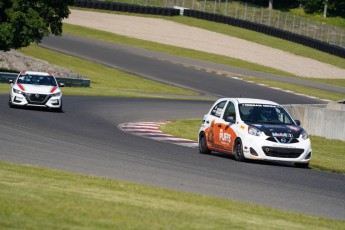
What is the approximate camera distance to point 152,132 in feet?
87.4

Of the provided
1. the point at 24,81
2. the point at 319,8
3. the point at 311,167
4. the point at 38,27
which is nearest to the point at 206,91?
the point at 38,27

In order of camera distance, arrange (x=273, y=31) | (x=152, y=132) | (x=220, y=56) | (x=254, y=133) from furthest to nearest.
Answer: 1. (x=273, y=31)
2. (x=220, y=56)
3. (x=152, y=132)
4. (x=254, y=133)

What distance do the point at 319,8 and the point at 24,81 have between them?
6649 cm

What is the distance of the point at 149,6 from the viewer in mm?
75938

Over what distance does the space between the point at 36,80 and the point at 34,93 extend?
5.44 feet

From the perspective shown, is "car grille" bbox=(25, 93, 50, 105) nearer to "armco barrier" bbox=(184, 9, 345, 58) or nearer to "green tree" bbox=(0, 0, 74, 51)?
"green tree" bbox=(0, 0, 74, 51)

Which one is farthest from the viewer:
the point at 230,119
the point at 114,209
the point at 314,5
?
the point at 314,5

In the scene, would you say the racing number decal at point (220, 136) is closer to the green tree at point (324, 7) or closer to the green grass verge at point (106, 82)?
the green grass verge at point (106, 82)

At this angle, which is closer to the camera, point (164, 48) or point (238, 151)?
point (238, 151)

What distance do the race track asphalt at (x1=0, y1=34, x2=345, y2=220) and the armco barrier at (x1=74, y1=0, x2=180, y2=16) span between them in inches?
1774

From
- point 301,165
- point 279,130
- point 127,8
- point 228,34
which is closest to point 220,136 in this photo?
point 279,130

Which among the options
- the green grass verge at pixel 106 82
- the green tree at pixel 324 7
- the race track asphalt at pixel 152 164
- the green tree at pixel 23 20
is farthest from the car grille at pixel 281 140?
the green tree at pixel 324 7

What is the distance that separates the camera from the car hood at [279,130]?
19.6 m

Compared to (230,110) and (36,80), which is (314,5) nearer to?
(36,80)
